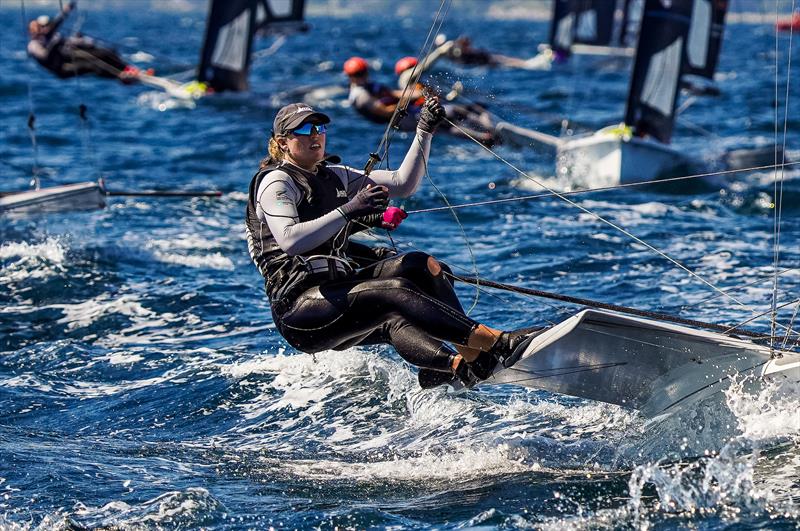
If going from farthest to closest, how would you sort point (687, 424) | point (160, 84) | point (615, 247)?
point (160, 84) < point (615, 247) < point (687, 424)

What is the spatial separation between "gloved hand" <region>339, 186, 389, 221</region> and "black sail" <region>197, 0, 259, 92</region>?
1218 cm

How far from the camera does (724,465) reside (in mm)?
3898

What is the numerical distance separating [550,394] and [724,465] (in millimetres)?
1336

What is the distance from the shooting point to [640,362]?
4230mm

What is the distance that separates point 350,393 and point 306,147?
4.12 ft

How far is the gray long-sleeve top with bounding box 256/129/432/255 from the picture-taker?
4.20 meters

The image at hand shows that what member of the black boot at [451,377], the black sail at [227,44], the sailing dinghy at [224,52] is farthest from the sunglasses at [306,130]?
the black sail at [227,44]

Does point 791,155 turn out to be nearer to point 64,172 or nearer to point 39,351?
point 64,172

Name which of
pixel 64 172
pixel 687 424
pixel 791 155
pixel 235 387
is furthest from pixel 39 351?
pixel 791 155

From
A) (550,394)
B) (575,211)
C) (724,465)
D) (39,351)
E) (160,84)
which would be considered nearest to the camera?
(724,465)

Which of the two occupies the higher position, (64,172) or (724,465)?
(724,465)

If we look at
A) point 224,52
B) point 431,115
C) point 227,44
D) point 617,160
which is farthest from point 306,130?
point 224,52

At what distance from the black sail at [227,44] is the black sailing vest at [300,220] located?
11.8 m

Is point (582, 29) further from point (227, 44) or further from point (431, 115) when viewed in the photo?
point (431, 115)
